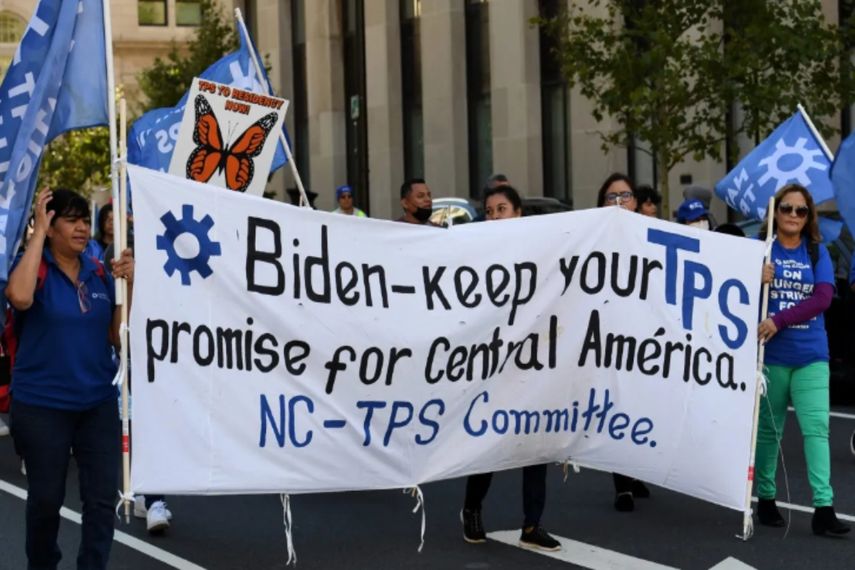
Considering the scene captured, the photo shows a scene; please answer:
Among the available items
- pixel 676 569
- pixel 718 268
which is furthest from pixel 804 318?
pixel 676 569

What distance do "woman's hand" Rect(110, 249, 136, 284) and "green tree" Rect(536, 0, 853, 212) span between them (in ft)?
43.7

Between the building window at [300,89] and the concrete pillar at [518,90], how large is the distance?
11.4m

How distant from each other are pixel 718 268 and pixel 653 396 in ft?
2.51

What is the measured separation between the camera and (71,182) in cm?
5003

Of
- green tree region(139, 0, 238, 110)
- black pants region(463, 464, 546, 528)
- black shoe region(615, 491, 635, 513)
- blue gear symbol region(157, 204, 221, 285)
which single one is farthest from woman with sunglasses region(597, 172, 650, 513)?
green tree region(139, 0, 238, 110)

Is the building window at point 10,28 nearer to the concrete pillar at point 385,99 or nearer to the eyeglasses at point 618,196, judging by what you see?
the concrete pillar at point 385,99

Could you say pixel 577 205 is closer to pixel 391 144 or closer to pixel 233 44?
pixel 391 144

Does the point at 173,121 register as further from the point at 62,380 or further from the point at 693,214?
the point at 62,380

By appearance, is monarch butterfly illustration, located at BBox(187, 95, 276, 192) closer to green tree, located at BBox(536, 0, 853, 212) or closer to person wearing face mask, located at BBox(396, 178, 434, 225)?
person wearing face mask, located at BBox(396, 178, 434, 225)

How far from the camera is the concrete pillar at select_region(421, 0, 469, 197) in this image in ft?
109

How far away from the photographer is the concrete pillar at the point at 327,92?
129 ft

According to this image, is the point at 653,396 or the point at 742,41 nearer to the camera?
the point at 653,396

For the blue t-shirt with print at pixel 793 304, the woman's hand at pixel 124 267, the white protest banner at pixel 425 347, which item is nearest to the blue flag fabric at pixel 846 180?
the blue t-shirt with print at pixel 793 304

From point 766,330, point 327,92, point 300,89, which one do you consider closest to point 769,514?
point 766,330
